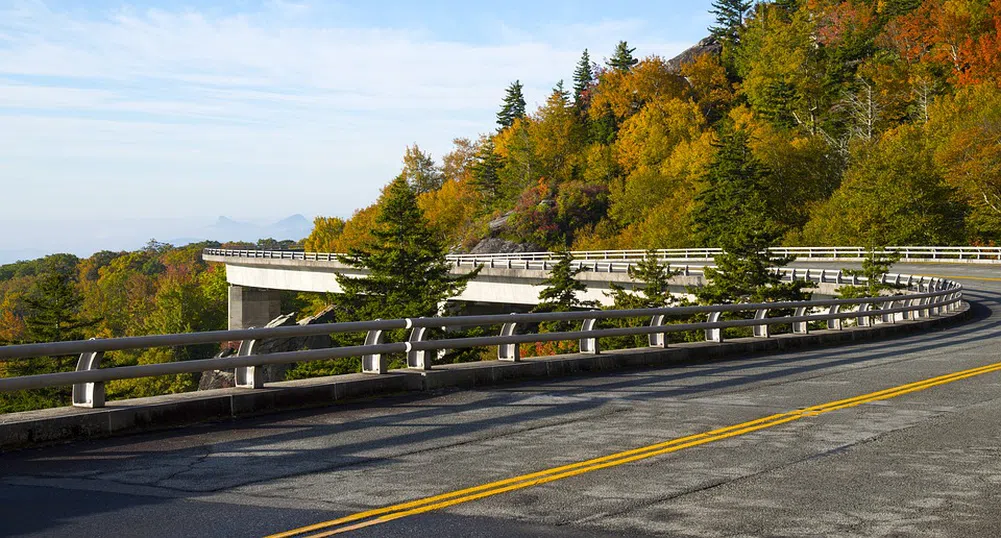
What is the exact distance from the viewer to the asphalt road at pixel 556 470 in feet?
21.4

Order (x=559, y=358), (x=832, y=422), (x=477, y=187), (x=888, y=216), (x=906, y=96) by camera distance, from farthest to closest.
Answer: (x=477, y=187) < (x=906, y=96) < (x=888, y=216) < (x=559, y=358) < (x=832, y=422)

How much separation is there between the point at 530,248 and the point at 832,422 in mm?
91301

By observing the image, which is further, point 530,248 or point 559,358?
point 530,248

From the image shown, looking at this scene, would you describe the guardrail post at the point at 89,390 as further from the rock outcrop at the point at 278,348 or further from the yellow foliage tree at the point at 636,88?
the yellow foliage tree at the point at 636,88

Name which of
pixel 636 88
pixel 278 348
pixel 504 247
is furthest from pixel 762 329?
pixel 636 88

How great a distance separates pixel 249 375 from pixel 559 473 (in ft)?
15.9

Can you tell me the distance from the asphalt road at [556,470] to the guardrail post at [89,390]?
0.66 metres

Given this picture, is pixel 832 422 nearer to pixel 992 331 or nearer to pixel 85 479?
A: pixel 85 479

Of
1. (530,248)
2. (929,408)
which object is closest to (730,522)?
(929,408)

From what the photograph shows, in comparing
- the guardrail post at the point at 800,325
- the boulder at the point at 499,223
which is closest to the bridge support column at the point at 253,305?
the boulder at the point at 499,223

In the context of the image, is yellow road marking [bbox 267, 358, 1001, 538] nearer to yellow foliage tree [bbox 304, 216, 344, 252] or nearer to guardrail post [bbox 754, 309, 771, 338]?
guardrail post [bbox 754, 309, 771, 338]

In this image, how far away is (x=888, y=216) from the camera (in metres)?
73.2

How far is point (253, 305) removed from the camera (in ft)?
331

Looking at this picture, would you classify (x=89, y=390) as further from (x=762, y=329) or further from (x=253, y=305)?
(x=253, y=305)
